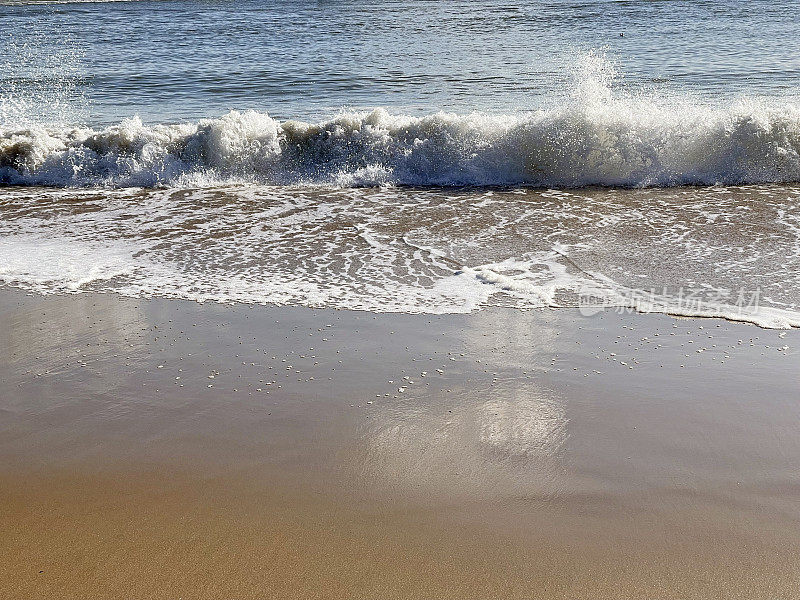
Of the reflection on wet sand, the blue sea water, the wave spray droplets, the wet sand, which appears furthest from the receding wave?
the reflection on wet sand

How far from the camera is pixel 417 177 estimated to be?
9.49m

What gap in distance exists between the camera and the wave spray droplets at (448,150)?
930 cm

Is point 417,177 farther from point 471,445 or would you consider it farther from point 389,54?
point 389,54

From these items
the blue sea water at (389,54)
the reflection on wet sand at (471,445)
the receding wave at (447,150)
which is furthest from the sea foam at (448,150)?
the reflection on wet sand at (471,445)

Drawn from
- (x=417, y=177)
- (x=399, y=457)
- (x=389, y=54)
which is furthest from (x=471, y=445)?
(x=389, y=54)

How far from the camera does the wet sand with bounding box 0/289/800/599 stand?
8.57ft

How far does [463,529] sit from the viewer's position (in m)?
2.80

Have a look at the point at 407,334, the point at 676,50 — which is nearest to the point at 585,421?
the point at 407,334

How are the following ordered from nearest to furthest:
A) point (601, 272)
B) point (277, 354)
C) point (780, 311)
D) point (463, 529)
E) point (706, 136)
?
point (463, 529) < point (277, 354) < point (780, 311) < point (601, 272) < point (706, 136)

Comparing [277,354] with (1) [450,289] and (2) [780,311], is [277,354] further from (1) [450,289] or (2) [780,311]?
(2) [780,311]

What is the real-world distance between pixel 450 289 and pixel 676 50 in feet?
50.8

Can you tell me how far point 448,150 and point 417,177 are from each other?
2.12 feet

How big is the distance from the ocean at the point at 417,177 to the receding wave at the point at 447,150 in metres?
0.03

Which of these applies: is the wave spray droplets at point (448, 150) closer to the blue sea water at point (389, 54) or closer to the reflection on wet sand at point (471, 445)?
the blue sea water at point (389, 54)
